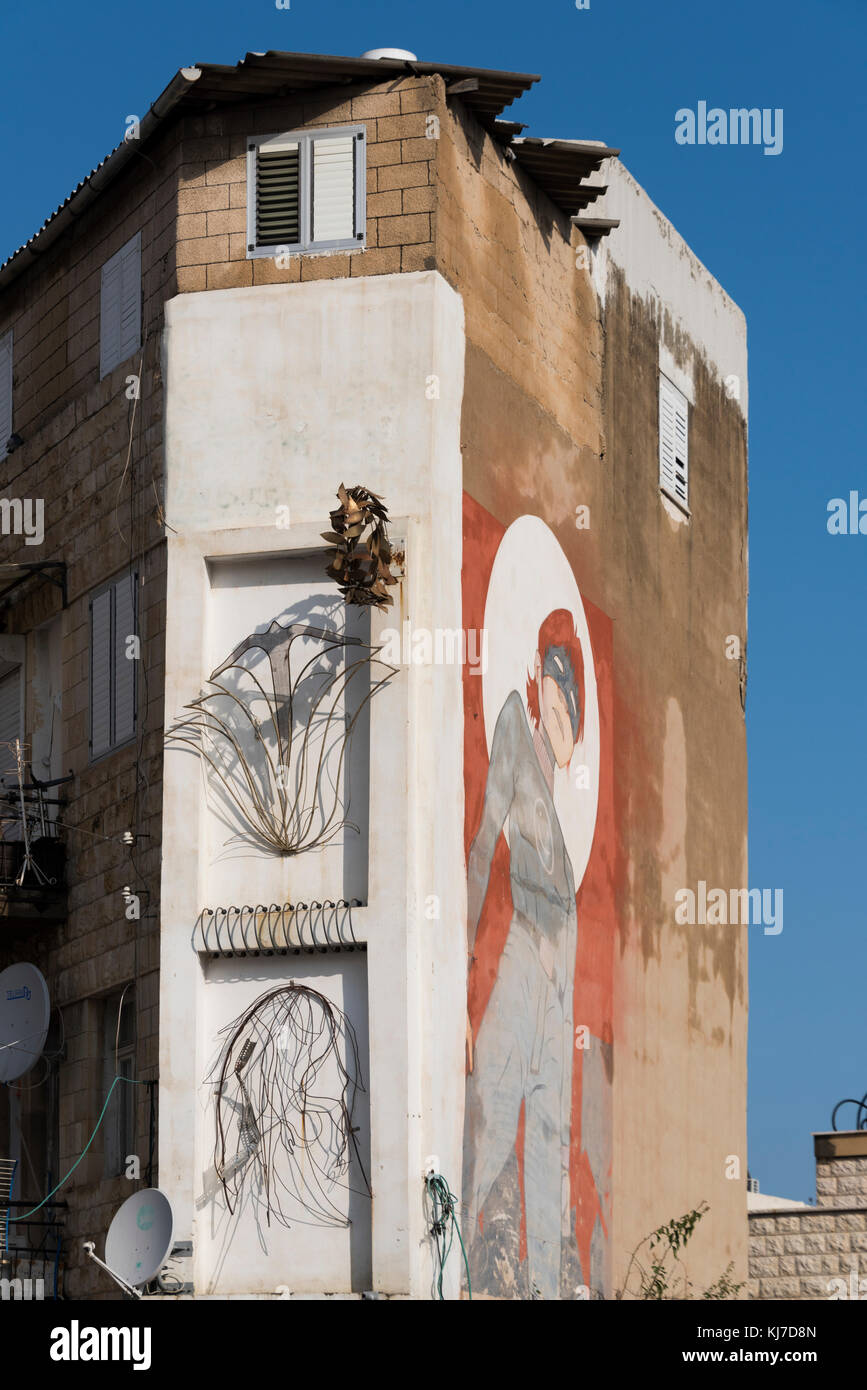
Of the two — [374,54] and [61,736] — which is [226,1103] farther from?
[374,54]

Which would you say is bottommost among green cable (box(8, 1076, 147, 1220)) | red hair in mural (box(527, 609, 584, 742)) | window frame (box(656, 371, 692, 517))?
green cable (box(8, 1076, 147, 1220))

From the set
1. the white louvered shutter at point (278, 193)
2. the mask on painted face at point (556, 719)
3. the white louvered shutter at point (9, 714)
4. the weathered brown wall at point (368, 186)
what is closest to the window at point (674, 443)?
the mask on painted face at point (556, 719)

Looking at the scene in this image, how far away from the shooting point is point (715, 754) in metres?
32.8

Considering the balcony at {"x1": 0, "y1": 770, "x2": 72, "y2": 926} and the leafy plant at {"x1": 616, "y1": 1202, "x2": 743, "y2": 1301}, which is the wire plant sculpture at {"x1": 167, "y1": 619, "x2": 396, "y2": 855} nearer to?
the balcony at {"x1": 0, "y1": 770, "x2": 72, "y2": 926}

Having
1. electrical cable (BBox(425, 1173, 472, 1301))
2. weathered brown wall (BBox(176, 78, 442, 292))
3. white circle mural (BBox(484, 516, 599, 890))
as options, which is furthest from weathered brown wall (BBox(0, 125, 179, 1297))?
white circle mural (BBox(484, 516, 599, 890))

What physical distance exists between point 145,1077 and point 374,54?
11.1 m

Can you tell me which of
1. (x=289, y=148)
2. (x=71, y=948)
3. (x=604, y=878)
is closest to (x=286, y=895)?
(x=71, y=948)

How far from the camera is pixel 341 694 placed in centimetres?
2362

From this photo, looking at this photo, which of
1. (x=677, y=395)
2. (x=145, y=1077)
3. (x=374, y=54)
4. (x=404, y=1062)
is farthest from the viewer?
(x=677, y=395)

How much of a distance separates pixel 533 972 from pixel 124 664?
5513 millimetres

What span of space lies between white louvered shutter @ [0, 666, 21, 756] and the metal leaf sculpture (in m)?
6.72

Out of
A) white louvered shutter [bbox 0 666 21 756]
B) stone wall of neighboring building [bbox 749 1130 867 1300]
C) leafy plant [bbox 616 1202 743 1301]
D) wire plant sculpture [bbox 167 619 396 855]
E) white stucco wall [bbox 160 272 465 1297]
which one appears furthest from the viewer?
stone wall of neighboring building [bbox 749 1130 867 1300]

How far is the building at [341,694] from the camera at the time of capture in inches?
905

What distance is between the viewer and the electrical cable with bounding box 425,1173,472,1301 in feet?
73.5
